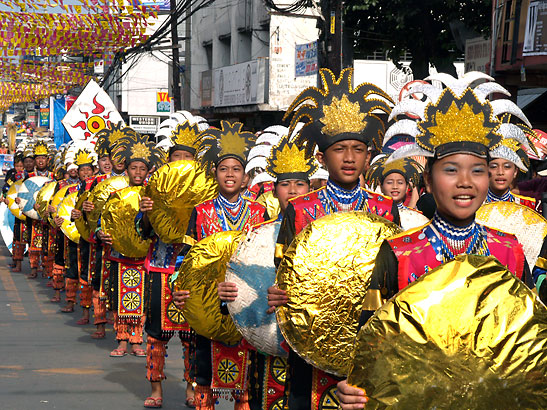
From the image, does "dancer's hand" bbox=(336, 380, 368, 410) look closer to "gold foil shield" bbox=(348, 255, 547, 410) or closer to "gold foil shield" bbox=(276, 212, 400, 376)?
"gold foil shield" bbox=(348, 255, 547, 410)

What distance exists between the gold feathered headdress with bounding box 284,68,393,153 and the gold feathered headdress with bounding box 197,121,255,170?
5.29ft

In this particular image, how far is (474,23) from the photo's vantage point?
1772 cm

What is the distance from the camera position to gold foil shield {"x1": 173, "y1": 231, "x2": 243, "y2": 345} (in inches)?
222

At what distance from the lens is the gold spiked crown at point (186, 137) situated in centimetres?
754

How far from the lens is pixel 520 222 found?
4.61 m

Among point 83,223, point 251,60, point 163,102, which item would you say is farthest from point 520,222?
point 163,102

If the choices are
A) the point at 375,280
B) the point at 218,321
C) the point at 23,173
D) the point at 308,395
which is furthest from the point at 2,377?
the point at 23,173

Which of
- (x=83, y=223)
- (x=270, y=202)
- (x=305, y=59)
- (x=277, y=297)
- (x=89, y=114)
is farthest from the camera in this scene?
(x=305, y=59)

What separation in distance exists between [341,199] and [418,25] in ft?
50.4

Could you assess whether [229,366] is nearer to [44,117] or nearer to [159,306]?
[159,306]

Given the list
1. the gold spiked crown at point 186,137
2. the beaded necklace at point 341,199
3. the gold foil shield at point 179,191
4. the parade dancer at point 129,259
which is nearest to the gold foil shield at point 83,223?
the parade dancer at point 129,259

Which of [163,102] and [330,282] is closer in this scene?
[330,282]

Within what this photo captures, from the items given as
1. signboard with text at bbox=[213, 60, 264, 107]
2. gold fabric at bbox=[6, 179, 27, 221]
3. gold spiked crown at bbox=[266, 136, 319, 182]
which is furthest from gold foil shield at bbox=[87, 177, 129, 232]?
signboard with text at bbox=[213, 60, 264, 107]

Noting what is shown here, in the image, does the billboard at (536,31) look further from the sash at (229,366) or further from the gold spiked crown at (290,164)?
the sash at (229,366)
